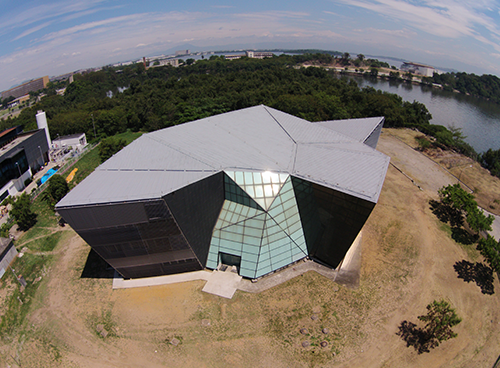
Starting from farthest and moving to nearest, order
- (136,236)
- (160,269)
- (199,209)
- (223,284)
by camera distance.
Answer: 1. (160,269)
2. (223,284)
3. (199,209)
4. (136,236)

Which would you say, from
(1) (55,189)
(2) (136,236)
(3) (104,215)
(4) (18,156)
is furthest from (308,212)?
(4) (18,156)

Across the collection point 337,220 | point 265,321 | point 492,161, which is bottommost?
point 265,321

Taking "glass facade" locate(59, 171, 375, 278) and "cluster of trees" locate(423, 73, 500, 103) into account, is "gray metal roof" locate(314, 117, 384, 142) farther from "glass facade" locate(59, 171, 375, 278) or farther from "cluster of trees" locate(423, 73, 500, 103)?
"cluster of trees" locate(423, 73, 500, 103)

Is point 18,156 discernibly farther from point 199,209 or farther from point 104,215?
point 199,209

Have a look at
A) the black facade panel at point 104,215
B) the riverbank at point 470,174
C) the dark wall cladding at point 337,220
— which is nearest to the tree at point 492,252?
the dark wall cladding at point 337,220

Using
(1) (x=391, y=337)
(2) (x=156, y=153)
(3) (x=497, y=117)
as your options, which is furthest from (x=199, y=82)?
(3) (x=497, y=117)

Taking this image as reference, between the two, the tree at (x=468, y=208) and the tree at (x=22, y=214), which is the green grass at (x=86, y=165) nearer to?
the tree at (x=22, y=214)

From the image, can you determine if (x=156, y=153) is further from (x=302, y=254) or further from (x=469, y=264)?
(x=469, y=264)
